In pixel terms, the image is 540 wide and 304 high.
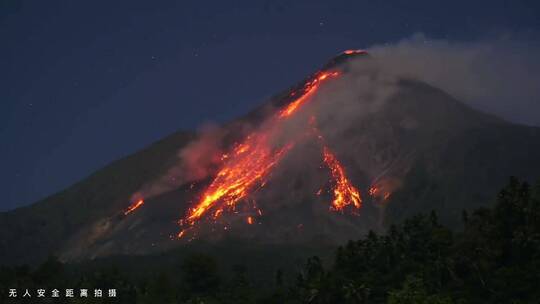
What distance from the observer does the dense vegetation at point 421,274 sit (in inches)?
2958

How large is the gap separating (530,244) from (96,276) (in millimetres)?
72533

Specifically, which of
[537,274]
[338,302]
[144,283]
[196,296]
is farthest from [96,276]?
[537,274]

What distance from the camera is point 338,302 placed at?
8994cm

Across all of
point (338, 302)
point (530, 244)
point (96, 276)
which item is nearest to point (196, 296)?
point (96, 276)

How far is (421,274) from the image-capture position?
84375mm

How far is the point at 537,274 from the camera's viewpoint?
72500mm

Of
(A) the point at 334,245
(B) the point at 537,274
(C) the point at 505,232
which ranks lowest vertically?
(B) the point at 537,274

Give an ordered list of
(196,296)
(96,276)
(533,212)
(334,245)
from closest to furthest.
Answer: (533,212), (196,296), (96,276), (334,245)

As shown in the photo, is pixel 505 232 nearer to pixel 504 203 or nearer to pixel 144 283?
pixel 504 203

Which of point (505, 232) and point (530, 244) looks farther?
point (505, 232)

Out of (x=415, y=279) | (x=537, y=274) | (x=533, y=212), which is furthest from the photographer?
(x=533, y=212)

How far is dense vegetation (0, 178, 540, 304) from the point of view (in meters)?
75.1

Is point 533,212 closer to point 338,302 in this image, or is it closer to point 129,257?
point 338,302

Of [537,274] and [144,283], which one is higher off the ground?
[144,283]
